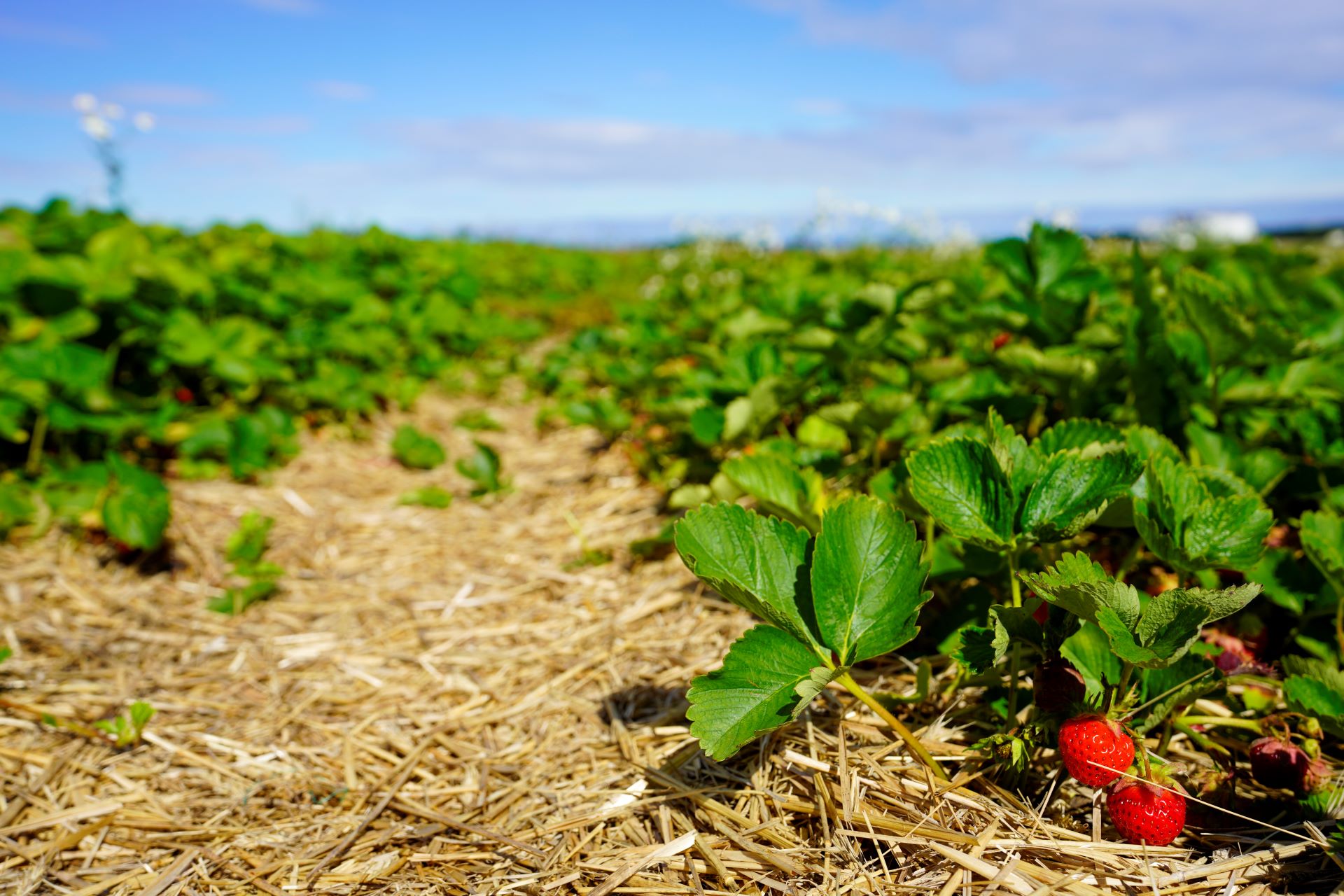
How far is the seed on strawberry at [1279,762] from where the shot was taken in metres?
1.33

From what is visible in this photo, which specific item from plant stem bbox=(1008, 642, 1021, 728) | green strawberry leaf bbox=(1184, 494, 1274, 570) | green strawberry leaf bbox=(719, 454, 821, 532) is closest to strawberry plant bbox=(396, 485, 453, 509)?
green strawberry leaf bbox=(719, 454, 821, 532)

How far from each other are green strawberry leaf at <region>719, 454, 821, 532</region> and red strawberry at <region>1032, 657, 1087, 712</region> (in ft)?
1.67

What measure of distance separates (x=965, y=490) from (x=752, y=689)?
468 millimetres

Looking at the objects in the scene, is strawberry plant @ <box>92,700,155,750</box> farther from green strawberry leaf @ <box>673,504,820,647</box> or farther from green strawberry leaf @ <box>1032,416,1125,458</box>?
green strawberry leaf @ <box>1032,416,1125,458</box>

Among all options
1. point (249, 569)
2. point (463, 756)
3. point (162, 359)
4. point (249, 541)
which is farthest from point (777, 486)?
point (162, 359)

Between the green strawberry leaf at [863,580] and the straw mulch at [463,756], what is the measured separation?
1.17 feet

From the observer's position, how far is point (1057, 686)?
1.33 m

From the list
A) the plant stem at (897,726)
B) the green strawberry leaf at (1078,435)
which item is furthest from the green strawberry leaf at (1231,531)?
the plant stem at (897,726)

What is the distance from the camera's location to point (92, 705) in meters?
2.14

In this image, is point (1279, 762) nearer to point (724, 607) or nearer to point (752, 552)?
point (752, 552)

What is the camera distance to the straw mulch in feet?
4.43

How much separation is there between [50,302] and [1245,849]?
156 inches

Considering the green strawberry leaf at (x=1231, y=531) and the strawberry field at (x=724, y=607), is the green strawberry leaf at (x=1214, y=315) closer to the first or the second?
the strawberry field at (x=724, y=607)

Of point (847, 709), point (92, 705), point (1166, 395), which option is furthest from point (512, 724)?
point (1166, 395)
